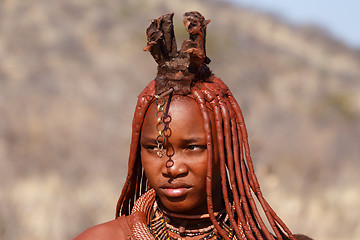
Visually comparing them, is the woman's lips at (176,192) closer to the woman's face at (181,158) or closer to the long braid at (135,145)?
the woman's face at (181,158)

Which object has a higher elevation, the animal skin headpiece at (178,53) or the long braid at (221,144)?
the animal skin headpiece at (178,53)

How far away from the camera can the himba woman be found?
224cm

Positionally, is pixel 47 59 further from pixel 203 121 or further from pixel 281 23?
pixel 281 23

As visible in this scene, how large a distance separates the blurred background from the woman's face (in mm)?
4983

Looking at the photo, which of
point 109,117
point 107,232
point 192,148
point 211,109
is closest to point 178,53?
point 211,109

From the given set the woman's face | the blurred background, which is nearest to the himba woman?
the woman's face

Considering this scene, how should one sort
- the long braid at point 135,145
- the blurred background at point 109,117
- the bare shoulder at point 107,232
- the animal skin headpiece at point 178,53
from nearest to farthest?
the animal skin headpiece at point 178,53 → the long braid at point 135,145 → the bare shoulder at point 107,232 → the blurred background at point 109,117

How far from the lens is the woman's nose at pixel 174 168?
2.23 m

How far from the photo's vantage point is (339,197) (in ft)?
30.8

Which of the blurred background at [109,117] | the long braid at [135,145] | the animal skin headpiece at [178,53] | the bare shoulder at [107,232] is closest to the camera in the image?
the animal skin headpiece at [178,53]

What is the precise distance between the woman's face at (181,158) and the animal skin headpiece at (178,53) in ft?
0.27

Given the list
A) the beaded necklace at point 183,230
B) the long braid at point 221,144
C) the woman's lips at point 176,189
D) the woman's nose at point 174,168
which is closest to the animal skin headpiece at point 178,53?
the long braid at point 221,144

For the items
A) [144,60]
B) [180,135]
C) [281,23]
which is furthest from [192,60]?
[281,23]

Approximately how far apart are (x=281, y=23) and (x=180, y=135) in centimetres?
2810
